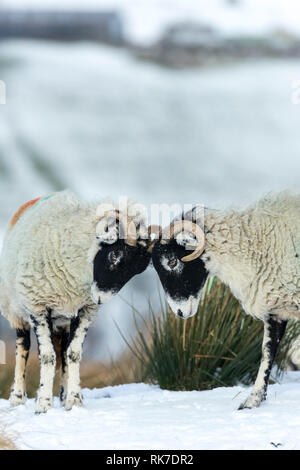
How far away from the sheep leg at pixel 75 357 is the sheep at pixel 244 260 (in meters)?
0.59

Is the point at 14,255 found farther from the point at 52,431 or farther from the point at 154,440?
the point at 154,440

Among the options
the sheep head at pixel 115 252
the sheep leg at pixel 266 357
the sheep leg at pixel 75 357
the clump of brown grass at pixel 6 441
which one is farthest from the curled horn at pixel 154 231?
the clump of brown grass at pixel 6 441

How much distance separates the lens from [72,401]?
3.71 meters

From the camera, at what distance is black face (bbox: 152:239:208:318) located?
3588 mm

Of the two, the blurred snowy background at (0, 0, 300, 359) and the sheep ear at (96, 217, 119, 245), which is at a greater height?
the blurred snowy background at (0, 0, 300, 359)

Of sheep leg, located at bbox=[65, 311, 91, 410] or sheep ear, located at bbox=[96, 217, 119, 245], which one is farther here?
sheep leg, located at bbox=[65, 311, 91, 410]

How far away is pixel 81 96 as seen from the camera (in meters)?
15.7

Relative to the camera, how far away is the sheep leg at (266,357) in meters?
3.55

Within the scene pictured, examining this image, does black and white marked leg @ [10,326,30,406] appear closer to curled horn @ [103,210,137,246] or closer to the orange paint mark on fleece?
the orange paint mark on fleece

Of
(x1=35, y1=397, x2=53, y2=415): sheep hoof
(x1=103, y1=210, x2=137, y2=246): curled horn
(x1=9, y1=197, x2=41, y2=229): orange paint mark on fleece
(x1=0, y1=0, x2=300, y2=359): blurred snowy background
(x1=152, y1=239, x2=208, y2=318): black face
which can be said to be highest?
(x1=0, y1=0, x2=300, y2=359): blurred snowy background

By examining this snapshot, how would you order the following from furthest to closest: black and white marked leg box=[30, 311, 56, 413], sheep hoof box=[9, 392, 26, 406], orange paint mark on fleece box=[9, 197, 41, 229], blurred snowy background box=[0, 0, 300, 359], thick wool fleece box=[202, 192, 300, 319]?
blurred snowy background box=[0, 0, 300, 359]
orange paint mark on fleece box=[9, 197, 41, 229]
sheep hoof box=[9, 392, 26, 406]
black and white marked leg box=[30, 311, 56, 413]
thick wool fleece box=[202, 192, 300, 319]

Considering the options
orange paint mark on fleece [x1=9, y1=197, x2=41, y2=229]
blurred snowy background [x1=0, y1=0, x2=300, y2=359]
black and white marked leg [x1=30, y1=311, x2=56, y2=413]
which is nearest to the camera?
black and white marked leg [x1=30, y1=311, x2=56, y2=413]

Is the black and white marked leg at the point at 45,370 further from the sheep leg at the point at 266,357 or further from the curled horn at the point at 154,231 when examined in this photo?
the sheep leg at the point at 266,357

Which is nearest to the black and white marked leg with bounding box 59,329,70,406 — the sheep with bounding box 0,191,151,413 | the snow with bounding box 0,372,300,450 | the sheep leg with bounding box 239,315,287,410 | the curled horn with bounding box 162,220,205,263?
the sheep with bounding box 0,191,151,413
